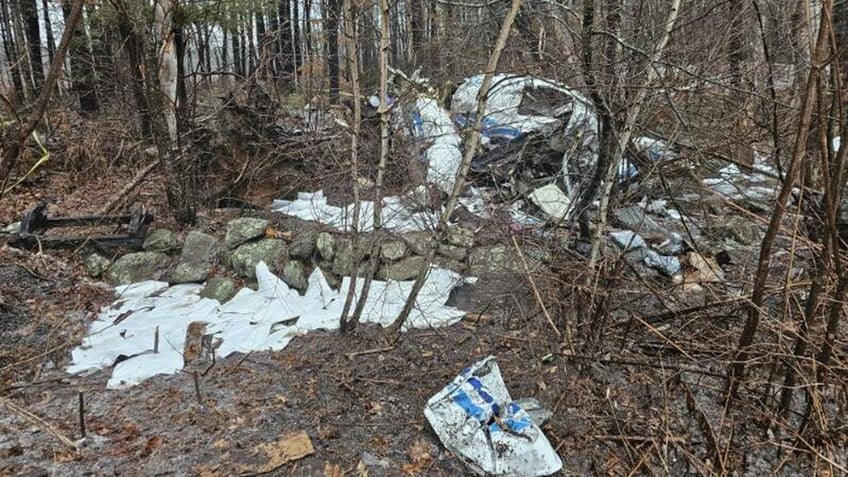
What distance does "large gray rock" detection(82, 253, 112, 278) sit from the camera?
490cm

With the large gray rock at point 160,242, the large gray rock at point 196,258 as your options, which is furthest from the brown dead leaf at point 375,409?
the large gray rock at point 160,242

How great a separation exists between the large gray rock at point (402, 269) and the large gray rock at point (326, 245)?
54 cm

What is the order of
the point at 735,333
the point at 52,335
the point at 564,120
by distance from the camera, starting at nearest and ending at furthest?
1. the point at 735,333
2. the point at 52,335
3. the point at 564,120

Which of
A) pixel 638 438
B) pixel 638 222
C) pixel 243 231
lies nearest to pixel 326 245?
pixel 243 231

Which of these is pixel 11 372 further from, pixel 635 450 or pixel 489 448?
pixel 635 450

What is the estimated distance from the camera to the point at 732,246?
5.07 meters

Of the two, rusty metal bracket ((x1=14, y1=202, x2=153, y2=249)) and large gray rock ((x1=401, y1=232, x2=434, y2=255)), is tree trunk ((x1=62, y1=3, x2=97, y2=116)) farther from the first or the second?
large gray rock ((x1=401, y1=232, x2=434, y2=255))

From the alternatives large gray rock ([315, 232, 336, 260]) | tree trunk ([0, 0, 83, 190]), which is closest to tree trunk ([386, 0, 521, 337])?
large gray rock ([315, 232, 336, 260])

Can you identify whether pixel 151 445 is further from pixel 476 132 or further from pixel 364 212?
pixel 476 132

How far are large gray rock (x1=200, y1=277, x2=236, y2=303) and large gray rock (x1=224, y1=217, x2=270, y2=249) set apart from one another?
1.70ft

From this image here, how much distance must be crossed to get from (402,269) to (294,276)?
97 cm

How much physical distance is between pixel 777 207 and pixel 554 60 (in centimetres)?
175

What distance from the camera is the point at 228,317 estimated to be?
13.7 ft

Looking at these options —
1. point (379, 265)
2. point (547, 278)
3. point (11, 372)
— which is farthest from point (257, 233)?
point (547, 278)
